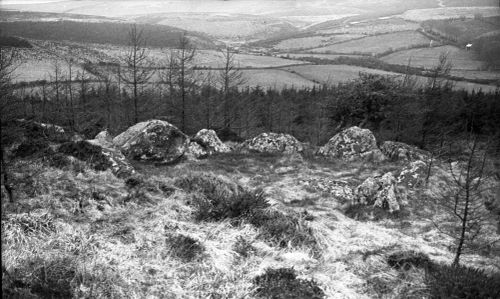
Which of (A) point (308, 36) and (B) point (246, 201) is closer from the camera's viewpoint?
(B) point (246, 201)

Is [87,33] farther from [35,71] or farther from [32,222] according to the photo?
[32,222]

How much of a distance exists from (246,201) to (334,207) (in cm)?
356

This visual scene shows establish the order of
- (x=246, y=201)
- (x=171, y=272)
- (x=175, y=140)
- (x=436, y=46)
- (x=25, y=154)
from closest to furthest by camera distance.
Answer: (x=171, y=272)
(x=246, y=201)
(x=25, y=154)
(x=175, y=140)
(x=436, y=46)

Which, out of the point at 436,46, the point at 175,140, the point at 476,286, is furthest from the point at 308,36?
the point at 476,286

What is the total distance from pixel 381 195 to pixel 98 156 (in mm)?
9059

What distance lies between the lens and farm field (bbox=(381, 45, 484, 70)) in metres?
57.0

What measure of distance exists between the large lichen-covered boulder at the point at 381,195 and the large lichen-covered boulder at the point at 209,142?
294 inches

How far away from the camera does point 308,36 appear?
124250 millimetres

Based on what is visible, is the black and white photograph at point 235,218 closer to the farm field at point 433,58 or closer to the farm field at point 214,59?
the farm field at point 433,58

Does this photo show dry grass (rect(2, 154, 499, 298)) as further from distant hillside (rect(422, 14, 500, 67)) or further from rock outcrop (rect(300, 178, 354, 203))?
distant hillside (rect(422, 14, 500, 67))

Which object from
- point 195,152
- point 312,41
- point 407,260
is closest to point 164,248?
point 407,260

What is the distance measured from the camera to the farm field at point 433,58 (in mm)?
57044

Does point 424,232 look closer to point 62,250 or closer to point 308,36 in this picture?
point 62,250

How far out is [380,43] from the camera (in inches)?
3767
